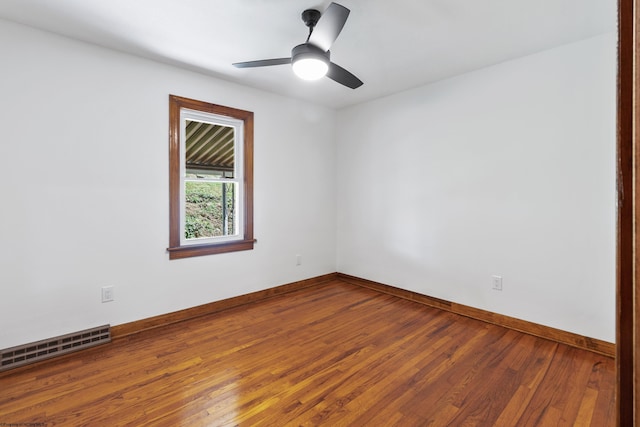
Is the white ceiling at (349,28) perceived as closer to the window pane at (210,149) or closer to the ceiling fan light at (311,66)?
the ceiling fan light at (311,66)

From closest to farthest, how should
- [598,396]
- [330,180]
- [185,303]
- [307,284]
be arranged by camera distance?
1. [598,396]
2. [185,303]
3. [307,284]
4. [330,180]

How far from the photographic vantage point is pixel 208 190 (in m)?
3.89

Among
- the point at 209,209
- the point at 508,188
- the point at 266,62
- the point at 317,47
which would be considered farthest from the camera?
the point at 209,209

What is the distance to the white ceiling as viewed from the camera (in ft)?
6.75

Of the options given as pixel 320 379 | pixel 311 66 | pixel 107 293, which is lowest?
pixel 320 379

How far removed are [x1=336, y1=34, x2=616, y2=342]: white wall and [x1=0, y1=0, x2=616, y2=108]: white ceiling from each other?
0.36 meters

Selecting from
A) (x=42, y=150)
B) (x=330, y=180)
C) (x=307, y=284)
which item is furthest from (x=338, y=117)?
(x=42, y=150)

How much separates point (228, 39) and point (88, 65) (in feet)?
4.00

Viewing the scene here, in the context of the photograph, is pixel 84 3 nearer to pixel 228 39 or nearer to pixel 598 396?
pixel 228 39

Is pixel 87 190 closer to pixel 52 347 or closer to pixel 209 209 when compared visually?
pixel 52 347

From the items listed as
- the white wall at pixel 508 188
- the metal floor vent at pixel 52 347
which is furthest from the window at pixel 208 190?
the white wall at pixel 508 188

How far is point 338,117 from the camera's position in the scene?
454 centimetres

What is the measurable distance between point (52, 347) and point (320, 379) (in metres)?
2.13

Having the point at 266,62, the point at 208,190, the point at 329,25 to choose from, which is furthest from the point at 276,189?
the point at 329,25
